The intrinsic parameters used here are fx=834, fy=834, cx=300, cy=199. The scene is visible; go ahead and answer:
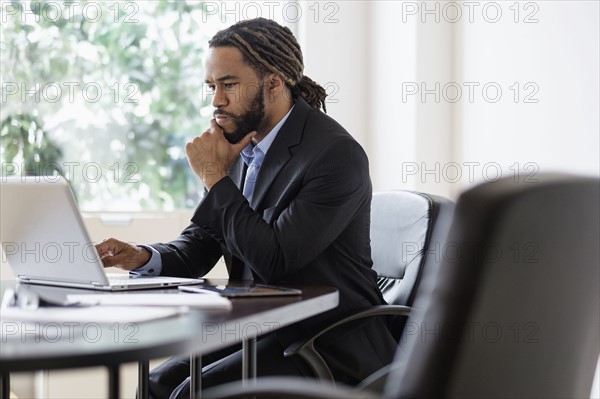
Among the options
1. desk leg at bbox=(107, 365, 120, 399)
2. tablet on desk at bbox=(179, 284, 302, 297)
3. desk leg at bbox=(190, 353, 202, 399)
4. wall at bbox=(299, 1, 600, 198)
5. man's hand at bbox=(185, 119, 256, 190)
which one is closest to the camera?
desk leg at bbox=(107, 365, 120, 399)

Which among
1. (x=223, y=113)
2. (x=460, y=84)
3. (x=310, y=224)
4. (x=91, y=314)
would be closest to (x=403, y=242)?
(x=310, y=224)

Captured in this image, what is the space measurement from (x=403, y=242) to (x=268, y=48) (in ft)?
2.22

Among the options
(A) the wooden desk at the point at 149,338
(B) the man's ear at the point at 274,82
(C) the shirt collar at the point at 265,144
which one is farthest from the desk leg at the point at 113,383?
(B) the man's ear at the point at 274,82

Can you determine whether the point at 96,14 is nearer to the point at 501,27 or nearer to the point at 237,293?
the point at 501,27

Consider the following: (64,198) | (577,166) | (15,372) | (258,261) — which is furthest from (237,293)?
(577,166)

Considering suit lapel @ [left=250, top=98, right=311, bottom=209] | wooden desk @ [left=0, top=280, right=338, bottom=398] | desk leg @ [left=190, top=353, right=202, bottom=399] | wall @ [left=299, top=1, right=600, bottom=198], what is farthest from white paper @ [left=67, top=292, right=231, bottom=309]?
wall @ [left=299, top=1, right=600, bottom=198]

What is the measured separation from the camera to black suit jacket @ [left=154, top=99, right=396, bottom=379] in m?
1.98

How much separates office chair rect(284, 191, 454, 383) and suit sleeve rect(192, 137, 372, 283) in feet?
0.63

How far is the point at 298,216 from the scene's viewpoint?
2006 mm

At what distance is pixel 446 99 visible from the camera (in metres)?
3.51

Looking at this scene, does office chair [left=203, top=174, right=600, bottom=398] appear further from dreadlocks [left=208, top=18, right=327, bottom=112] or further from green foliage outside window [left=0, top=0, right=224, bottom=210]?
green foliage outside window [left=0, top=0, right=224, bottom=210]

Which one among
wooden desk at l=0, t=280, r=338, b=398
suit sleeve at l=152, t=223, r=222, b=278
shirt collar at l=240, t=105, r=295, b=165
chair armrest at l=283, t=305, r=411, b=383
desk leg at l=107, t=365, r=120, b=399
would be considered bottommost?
chair armrest at l=283, t=305, r=411, b=383

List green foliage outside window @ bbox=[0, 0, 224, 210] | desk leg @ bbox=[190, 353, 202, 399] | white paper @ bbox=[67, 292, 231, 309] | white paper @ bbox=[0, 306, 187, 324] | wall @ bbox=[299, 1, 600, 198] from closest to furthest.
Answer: white paper @ bbox=[0, 306, 187, 324] → white paper @ bbox=[67, 292, 231, 309] → desk leg @ bbox=[190, 353, 202, 399] → wall @ bbox=[299, 1, 600, 198] → green foliage outside window @ bbox=[0, 0, 224, 210]

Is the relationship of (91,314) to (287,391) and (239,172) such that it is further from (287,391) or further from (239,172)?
(239,172)
